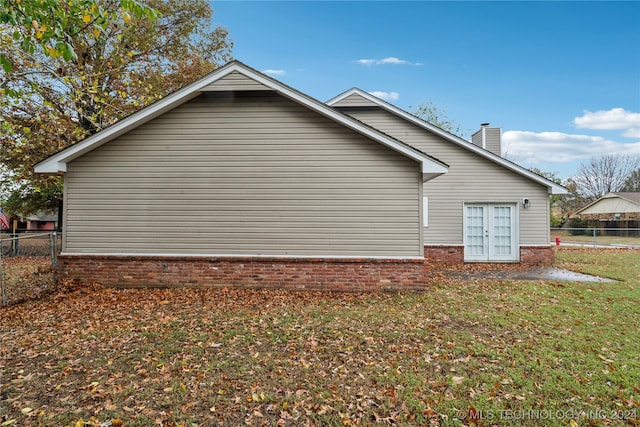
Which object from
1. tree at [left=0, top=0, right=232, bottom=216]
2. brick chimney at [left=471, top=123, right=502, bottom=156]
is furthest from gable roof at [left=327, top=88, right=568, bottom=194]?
tree at [left=0, top=0, right=232, bottom=216]

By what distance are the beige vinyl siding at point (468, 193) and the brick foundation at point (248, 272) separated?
18.9ft

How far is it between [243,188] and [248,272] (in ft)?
6.82

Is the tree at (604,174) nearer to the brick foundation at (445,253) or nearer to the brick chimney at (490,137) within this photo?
the brick chimney at (490,137)

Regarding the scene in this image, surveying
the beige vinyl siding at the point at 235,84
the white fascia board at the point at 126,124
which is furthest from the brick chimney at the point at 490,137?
the white fascia board at the point at 126,124

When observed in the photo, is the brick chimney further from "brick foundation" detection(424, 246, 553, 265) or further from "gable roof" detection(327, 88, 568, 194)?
"brick foundation" detection(424, 246, 553, 265)

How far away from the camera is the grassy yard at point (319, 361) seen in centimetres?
316

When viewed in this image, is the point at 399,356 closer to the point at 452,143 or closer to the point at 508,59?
the point at 452,143

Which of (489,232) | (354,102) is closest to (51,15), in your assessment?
(354,102)

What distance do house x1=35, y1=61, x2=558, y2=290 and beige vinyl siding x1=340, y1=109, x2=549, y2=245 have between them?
5248 millimetres

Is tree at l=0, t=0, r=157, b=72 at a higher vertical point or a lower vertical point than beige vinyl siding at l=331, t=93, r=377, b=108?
lower

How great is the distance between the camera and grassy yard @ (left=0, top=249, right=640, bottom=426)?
3164 millimetres

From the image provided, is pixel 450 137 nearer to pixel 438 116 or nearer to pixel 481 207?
pixel 481 207

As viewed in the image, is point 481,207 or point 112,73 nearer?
point 481,207

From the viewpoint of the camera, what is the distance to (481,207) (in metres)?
12.9
